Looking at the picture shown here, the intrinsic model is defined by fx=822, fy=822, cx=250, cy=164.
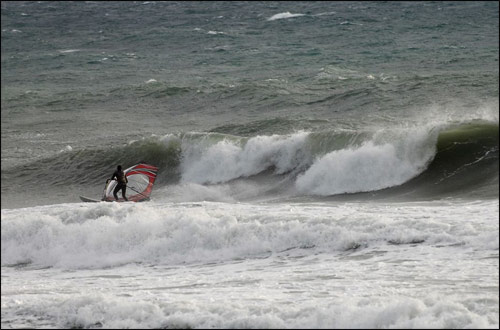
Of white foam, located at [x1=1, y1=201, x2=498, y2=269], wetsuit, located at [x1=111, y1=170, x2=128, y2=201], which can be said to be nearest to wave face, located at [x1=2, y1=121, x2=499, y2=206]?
wetsuit, located at [x1=111, y1=170, x2=128, y2=201]

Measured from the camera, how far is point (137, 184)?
20.0 m

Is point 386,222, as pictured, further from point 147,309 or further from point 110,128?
point 110,128

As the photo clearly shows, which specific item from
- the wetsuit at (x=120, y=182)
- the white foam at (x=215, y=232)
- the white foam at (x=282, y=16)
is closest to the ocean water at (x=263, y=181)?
the white foam at (x=215, y=232)

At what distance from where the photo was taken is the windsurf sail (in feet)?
63.4

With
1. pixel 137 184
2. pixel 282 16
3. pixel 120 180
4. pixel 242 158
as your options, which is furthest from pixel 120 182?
pixel 282 16

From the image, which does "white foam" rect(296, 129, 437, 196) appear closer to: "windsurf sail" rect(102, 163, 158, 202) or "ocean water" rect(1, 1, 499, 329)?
"ocean water" rect(1, 1, 499, 329)

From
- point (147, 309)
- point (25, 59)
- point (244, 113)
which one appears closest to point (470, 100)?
point (244, 113)

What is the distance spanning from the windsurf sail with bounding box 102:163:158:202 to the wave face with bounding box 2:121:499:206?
2.11 feet

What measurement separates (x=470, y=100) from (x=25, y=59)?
2843cm

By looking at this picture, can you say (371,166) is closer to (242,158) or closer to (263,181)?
(263,181)

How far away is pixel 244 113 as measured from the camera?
94.5 ft

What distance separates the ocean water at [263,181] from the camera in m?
10.9

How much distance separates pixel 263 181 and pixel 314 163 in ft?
4.60

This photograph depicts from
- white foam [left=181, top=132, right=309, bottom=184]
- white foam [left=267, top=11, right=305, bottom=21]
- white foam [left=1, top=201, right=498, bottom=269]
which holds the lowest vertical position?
white foam [left=181, top=132, right=309, bottom=184]
